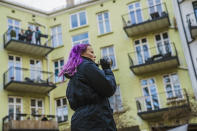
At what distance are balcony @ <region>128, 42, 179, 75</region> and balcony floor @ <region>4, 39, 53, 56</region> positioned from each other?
7551 millimetres

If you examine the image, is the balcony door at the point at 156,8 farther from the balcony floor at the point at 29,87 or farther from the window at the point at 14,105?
the window at the point at 14,105

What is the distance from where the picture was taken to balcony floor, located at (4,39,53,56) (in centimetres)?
2573

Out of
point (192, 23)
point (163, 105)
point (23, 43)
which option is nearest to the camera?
point (163, 105)

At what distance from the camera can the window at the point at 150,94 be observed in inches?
911

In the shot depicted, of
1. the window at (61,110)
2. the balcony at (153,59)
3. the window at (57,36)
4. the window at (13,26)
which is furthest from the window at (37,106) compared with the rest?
the balcony at (153,59)

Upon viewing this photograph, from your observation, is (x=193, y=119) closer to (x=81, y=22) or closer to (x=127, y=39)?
(x=127, y=39)

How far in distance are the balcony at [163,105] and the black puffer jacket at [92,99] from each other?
1882 centimetres

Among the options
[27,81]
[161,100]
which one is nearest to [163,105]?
[161,100]

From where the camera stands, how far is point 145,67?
24.4 metres

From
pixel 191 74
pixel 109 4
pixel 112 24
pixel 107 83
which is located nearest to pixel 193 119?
pixel 191 74

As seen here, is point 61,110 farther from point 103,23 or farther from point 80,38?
point 103,23

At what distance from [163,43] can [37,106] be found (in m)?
11.5

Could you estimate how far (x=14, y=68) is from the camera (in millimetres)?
25062

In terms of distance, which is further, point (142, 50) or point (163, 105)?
point (142, 50)
